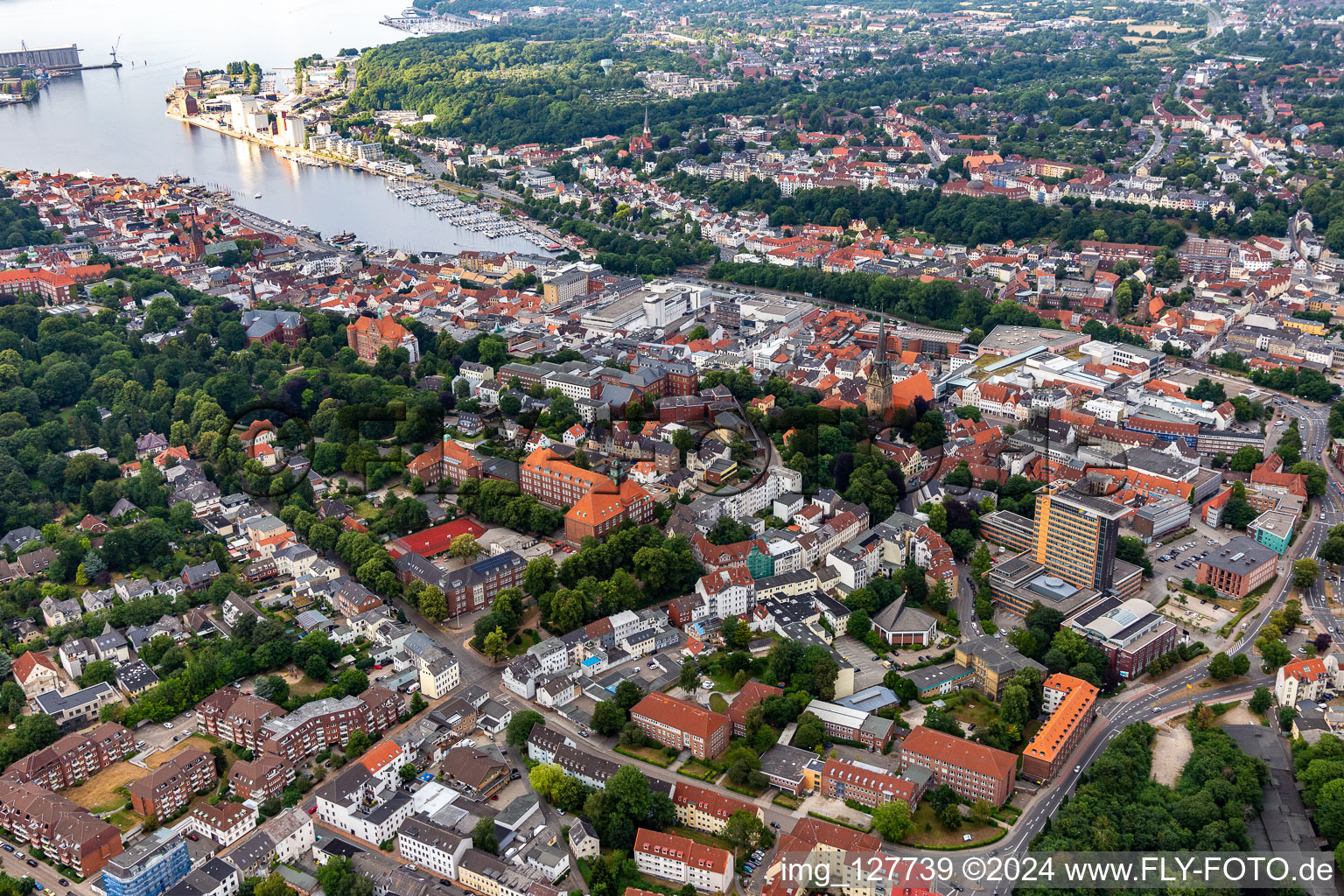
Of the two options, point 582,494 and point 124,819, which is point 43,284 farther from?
point 124,819

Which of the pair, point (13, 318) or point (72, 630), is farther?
point (13, 318)

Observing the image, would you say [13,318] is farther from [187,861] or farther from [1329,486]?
[1329,486]

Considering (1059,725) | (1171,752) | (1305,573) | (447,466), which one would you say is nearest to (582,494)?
(447,466)

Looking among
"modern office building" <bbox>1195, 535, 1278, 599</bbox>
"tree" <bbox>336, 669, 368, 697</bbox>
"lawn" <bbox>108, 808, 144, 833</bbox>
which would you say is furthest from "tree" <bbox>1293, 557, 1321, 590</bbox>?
"lawn" <bbox>108, 808, 144, 833</bbox>

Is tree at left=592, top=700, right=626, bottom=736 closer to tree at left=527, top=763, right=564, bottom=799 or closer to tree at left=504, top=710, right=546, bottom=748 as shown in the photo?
tree at left=504, top=710, right=546, bottom=748

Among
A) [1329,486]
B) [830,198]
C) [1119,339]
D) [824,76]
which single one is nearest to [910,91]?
[824,76]

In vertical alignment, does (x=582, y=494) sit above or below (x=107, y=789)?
above
